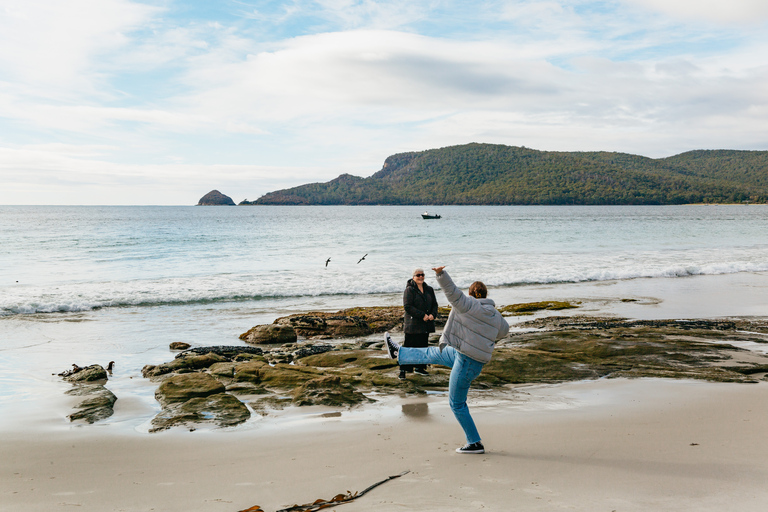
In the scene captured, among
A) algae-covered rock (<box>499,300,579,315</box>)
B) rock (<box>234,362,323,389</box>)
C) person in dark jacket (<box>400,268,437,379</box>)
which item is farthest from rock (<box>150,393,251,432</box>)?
algae-covered rock (<box>499,300,579,315</box>)

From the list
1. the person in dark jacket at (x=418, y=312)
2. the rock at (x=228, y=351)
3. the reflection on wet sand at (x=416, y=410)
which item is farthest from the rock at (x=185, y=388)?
the person in dark jacket at (x=418, y=312)

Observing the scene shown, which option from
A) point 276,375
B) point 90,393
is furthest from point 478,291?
point 90,393

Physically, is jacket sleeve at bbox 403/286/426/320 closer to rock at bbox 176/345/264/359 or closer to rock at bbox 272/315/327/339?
rock at bbox 176/345/264/359

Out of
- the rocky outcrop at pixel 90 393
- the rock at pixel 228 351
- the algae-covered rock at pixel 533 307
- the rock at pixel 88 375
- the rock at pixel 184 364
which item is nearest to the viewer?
the rocky outcrop at pixel 90 393

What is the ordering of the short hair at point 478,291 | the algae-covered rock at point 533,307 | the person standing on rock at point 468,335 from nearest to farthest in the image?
the person standing on rock at point 468,335, the short hair at point 478,291, the algae-covered rock at point 533,307

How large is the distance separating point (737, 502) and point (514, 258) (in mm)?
29051

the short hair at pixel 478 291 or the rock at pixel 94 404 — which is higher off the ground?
the short hair at pixel 478 291

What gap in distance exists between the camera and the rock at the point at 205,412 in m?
6.82

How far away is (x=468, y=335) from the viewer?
5234mm

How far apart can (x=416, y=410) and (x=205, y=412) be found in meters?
2.85

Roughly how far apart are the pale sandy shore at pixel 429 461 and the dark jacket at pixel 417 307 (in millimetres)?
2141

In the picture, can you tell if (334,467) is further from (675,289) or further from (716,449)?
(675,289)

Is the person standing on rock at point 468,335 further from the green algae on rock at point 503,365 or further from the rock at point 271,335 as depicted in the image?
the rock at point 271,335

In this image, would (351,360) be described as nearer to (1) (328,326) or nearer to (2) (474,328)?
(1) (328,326)
